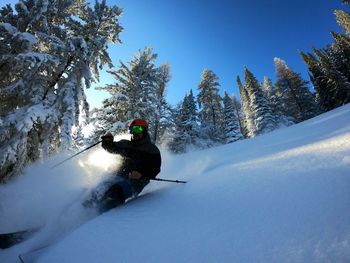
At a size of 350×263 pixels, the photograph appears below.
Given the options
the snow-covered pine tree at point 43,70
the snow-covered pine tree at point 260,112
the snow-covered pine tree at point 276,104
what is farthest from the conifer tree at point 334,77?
the snow-covered pine tree at point 43,70

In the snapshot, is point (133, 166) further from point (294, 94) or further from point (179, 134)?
point (294, 94)

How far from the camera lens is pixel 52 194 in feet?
17.9

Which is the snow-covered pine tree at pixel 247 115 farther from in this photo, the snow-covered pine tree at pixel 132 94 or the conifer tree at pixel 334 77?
the snow-covered pine tree at pixel 132 94

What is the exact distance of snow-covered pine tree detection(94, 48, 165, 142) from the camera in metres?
18.2

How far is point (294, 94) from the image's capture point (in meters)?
40.3

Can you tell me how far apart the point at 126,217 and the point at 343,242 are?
268 centimetres

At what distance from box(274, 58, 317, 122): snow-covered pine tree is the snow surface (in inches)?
1580

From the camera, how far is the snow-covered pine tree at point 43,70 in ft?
27.6

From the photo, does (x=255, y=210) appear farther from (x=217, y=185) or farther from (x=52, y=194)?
(x=52, y=194)

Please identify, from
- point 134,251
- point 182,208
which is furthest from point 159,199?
point 134,251

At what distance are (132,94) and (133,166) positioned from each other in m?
14.4

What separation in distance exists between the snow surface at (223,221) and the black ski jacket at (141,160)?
59cm

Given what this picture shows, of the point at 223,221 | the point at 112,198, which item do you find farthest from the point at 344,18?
the point at 223,221

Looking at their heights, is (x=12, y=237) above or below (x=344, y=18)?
below
